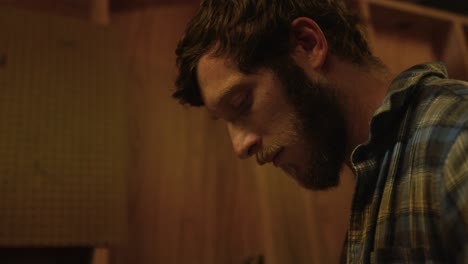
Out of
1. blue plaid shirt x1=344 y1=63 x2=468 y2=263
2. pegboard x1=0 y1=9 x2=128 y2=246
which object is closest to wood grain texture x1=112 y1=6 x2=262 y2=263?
pegboard x1=0 y1=9 x2=128 y2=246

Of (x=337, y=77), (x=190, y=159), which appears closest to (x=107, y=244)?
(x=190, y=159)

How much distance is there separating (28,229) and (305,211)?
0.70m

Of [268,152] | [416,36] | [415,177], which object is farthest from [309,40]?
[416,36]

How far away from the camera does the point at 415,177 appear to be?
0.63 meters

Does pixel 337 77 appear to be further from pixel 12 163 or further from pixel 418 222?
pixel 12 163

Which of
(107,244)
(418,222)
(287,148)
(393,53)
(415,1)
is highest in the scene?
(415,1)

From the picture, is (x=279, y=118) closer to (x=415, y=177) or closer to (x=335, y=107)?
(x=335, y=107)

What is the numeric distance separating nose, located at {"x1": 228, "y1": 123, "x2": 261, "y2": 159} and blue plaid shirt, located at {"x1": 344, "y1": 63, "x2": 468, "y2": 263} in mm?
228

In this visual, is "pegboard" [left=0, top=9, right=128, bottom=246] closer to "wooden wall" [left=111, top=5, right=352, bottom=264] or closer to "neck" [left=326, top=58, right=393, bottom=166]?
"wooden wall" [left=111, top=5, right=352, bottom=264]

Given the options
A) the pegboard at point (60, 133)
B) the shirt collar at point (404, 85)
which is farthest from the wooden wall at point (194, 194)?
the shirt collar at point (404, 85)

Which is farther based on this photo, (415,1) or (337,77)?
(415,1)

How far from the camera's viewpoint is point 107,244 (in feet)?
3.58

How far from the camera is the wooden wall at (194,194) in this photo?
1.27m

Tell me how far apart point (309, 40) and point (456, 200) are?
440mm
